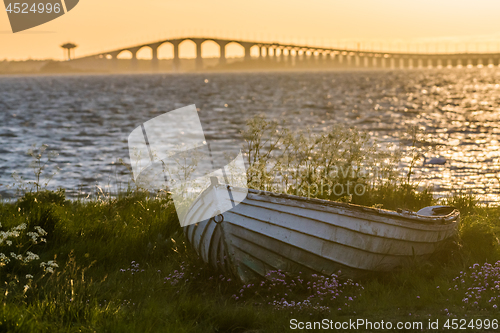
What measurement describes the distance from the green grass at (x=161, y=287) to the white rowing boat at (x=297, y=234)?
0.70 ft

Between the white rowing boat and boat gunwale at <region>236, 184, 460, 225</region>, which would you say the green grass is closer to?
the white rowing boat

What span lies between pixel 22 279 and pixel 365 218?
12.6 ft

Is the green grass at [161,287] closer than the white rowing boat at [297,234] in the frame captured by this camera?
Yes

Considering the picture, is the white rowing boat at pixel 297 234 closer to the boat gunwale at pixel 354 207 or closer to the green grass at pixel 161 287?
the boat gunwale at pixel 354 207

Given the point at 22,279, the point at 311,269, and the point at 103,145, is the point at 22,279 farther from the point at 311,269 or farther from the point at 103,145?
the point at 103,145

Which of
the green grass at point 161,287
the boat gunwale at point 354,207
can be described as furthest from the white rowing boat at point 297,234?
the green grass at point 161,287

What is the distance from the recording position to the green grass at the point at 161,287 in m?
4.57

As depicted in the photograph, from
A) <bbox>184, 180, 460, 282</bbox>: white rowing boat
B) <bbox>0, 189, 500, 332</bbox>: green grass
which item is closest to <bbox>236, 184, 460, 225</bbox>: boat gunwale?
<bbox>184, 180, 460, 282</bbox>: white rowing boat

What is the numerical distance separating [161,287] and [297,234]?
5.32 ft

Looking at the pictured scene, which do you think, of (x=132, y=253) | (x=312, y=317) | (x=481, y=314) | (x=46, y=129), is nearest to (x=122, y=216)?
→ (x=132, y=253)

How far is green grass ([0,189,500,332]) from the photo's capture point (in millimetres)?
4570

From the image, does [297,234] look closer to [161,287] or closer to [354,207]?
[354,207]

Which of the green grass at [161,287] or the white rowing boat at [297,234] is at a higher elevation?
the white rowing boat at [297,234]

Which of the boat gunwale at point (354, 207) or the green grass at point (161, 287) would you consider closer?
the green grass at point (161, 287)
